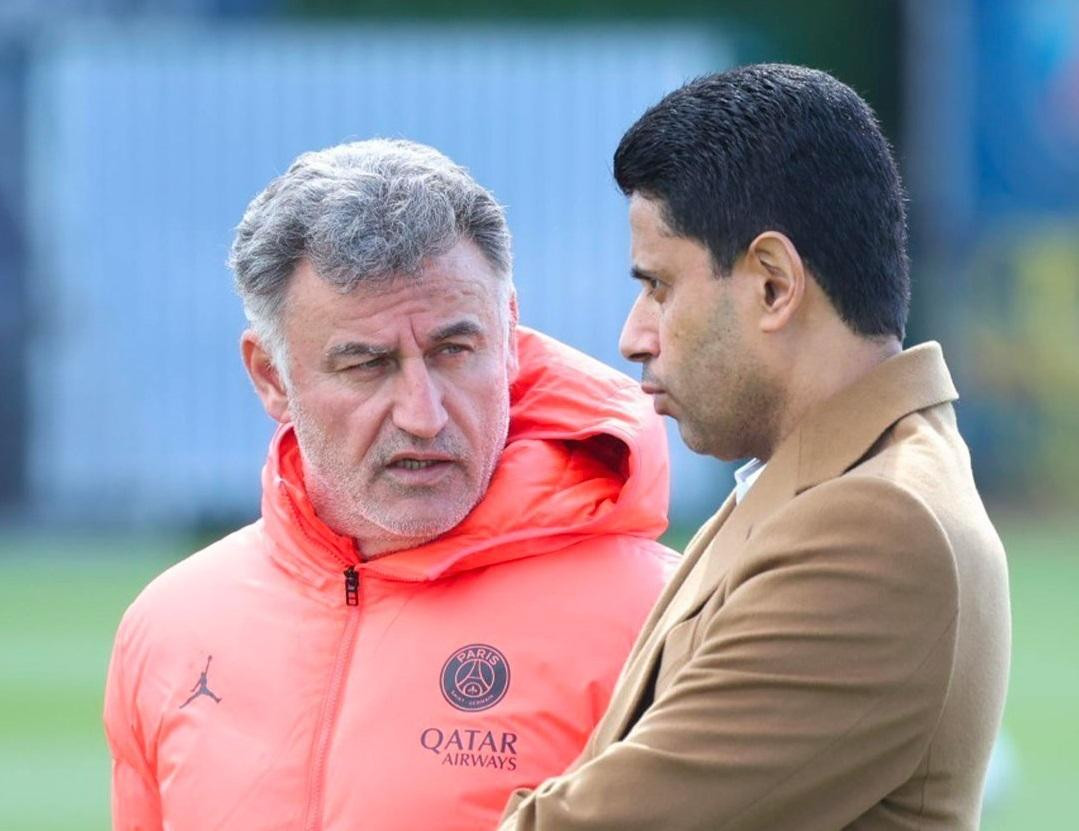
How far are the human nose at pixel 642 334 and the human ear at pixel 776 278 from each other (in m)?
0.16

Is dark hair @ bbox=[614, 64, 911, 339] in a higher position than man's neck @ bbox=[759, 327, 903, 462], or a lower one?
higher

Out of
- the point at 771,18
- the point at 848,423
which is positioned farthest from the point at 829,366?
the point at 771,18

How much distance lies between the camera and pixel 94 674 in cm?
1005

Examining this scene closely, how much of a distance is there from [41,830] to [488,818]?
4.86 m

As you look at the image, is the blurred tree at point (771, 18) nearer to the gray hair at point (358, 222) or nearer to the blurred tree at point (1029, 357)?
the blurred tree at point (1029, 357)

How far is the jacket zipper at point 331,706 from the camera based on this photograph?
9.53ft

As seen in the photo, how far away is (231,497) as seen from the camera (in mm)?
15320

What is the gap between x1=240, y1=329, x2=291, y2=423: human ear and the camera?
3295mm

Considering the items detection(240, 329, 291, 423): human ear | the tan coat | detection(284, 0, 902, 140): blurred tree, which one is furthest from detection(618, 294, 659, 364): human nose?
detection(284, 0, 902, 140): blurred tree

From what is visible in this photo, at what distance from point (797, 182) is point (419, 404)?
0.82 meters

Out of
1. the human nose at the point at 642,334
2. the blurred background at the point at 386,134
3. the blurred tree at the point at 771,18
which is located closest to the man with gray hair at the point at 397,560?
the human nose at the point at 642,334

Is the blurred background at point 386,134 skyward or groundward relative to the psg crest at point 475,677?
groundward

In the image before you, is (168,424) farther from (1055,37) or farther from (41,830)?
(41,830)

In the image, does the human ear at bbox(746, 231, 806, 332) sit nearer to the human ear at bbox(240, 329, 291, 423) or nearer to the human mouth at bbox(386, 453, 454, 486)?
the human mouth at bbox(386, 453, 454, 486)
